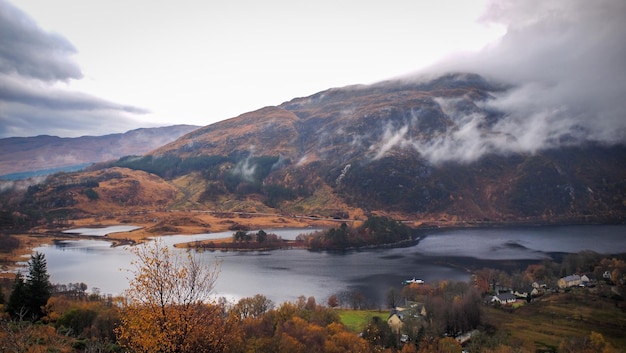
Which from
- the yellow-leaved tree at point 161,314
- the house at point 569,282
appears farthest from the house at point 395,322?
the house at point 569,282

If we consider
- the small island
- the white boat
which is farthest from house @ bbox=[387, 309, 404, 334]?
the small island

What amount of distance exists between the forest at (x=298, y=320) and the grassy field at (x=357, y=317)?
0.30m

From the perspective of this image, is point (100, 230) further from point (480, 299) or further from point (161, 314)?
point (161, 314)

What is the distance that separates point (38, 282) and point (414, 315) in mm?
41281

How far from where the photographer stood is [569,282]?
7038cm

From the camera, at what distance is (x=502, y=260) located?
3605 inches

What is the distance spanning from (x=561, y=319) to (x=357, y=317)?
2700 cm

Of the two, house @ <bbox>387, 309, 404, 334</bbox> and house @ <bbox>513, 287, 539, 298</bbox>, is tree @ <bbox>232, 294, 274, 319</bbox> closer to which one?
house @ <bbox>387, 309, 404, 334</bbox>

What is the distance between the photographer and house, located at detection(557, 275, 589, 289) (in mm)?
69562

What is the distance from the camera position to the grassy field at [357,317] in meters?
47.6

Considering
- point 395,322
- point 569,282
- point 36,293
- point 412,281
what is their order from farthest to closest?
point 412,281
point 569,282
point 395,322
point 36,293

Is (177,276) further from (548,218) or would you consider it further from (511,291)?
(548,218)

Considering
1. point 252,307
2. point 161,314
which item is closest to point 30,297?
point 252,307

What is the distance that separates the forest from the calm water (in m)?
8.80
